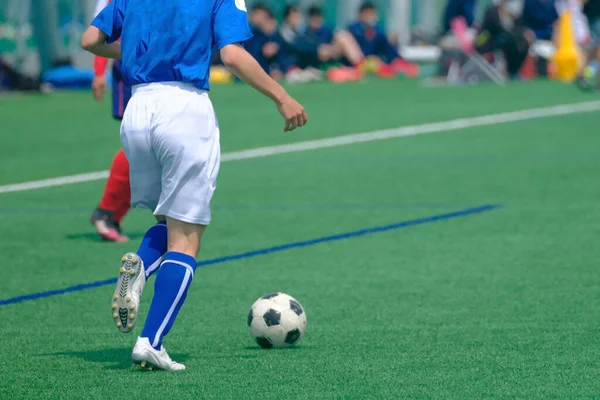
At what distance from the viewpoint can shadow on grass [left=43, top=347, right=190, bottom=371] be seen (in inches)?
219

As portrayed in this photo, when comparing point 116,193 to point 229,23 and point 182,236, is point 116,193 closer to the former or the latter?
point 182,236

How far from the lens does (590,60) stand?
27.4 metres

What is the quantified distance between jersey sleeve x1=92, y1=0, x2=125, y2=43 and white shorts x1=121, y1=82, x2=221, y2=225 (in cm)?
38

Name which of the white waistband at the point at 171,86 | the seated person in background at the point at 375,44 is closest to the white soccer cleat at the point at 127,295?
the white waistband at the point at 171,86

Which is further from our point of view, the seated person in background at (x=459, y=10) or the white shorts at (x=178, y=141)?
the seated person in background at (x=459, y=10)

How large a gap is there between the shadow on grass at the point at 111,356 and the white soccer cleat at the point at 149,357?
0.59 ft

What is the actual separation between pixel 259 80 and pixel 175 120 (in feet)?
1.26

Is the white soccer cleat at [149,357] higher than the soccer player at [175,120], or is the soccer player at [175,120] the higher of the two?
the soccer player at [175,120]

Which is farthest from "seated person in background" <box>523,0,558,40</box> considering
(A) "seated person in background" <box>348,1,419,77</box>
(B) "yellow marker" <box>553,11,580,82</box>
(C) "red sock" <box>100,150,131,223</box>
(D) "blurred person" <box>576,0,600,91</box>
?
(C) "red sock" <box>100,150,131,223</box>

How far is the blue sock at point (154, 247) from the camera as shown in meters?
5.65

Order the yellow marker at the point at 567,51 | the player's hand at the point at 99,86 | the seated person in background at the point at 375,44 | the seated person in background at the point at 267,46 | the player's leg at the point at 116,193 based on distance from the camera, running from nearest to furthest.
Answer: the player's hand at the point at 99,86 → the player's leg at the point at 116,193 → the yellow marker at the point at 567,51 → the seated person in background at the point at 267,46 → the seated person in background at the point at 375,44

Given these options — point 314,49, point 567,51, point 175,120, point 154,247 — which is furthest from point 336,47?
point 175,120

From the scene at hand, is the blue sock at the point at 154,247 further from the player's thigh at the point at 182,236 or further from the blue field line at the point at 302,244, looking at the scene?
the blue field line at the point at 302,244

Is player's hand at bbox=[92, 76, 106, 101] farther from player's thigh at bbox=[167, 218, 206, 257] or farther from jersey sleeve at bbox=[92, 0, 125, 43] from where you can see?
player's thigh at bbox=[167, 218, 206, 257]
